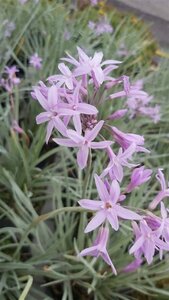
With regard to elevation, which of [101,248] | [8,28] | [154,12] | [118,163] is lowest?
[101,248]

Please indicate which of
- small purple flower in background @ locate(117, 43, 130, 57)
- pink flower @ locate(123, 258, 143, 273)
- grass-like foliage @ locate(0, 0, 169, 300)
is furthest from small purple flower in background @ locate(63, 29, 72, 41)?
pink flower @ locate(123, 258, 143, 273)

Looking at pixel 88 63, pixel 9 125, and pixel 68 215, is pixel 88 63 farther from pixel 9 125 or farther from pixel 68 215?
pixel 9 125

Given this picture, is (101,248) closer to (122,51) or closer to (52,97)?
(52,97)

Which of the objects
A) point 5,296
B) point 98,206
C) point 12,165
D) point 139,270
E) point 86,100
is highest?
point 86,100

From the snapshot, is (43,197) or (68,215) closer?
(68,215)

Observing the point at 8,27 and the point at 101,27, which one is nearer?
the point at 8,27

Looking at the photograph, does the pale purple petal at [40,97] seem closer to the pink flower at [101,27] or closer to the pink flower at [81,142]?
the pink flower at [81,142]

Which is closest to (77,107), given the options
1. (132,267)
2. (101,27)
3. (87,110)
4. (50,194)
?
(87,110)

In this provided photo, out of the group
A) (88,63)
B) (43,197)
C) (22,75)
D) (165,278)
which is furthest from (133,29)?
(88,63)

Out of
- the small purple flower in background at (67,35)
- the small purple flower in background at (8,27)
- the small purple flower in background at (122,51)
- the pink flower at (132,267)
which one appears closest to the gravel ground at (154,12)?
the small purple flower in background at (122,51)
